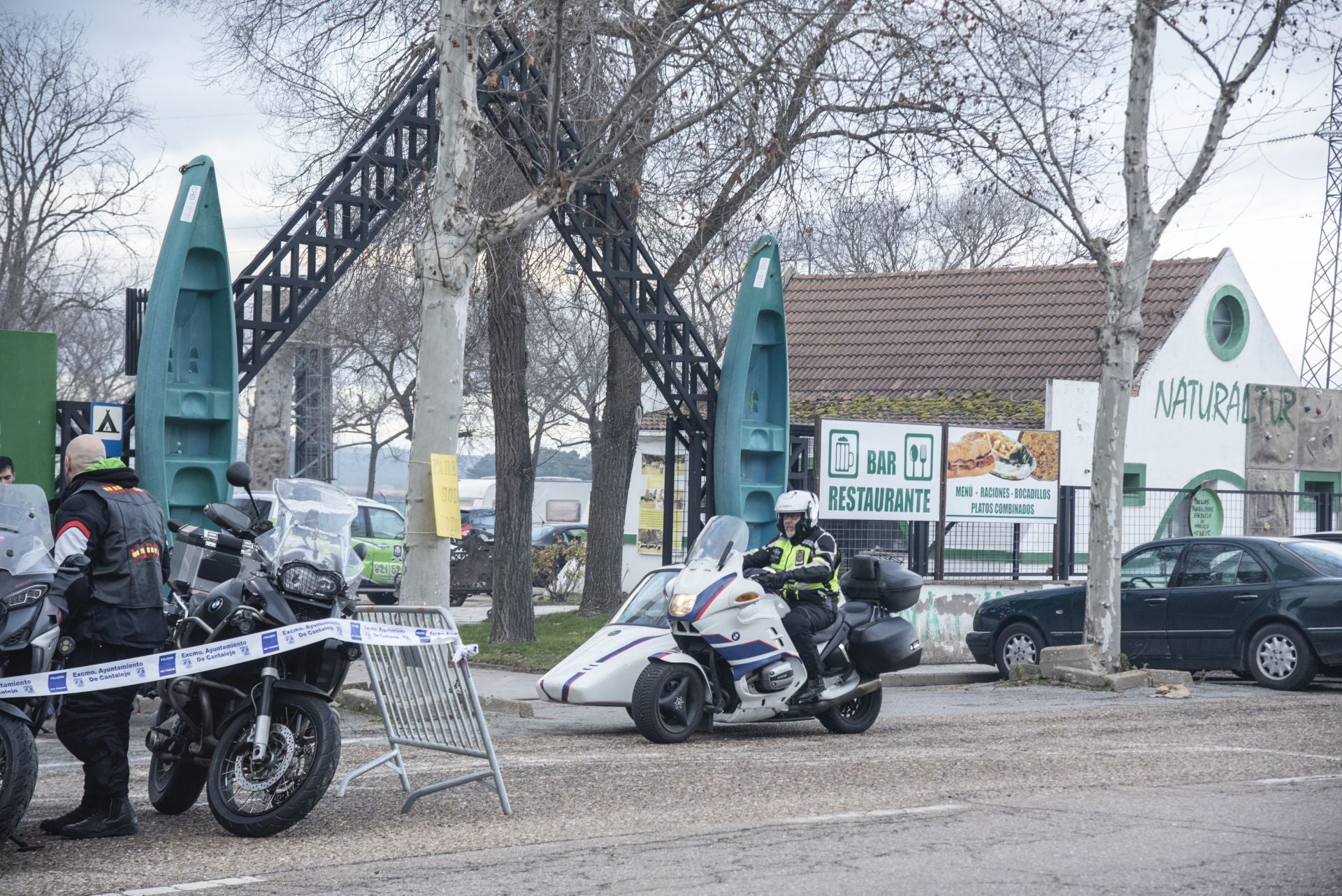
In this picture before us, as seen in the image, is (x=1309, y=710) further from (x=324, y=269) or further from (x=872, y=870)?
(x=324, y=269)

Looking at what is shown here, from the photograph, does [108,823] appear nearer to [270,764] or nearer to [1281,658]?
[270,764]

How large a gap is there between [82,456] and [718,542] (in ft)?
16.7

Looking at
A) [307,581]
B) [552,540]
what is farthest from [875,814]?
[552,540]

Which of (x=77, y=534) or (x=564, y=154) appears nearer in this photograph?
(x=77, y=534)

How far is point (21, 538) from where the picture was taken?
7199mm

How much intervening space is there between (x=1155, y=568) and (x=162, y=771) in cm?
1206

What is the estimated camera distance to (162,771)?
25.1 ft

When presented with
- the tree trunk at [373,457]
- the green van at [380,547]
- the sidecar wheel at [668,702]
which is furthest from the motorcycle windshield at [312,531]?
the tree trunk at [373,457]

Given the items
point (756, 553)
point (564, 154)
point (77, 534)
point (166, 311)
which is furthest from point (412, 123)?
→ point (77, 534)

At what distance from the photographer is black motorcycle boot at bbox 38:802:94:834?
6.97 meters

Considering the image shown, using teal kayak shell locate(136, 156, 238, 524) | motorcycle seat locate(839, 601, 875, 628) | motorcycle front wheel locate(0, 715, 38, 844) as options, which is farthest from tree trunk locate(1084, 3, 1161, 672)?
motorcycle front wheel locate(0, 715, 38, 844)

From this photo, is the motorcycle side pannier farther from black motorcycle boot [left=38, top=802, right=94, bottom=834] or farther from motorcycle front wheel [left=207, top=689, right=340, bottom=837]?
black motorcycle boot [left=38, top=802, right=94, bottom=834]

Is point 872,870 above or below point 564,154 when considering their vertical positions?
→ below

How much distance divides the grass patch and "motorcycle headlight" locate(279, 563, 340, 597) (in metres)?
9.06
